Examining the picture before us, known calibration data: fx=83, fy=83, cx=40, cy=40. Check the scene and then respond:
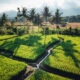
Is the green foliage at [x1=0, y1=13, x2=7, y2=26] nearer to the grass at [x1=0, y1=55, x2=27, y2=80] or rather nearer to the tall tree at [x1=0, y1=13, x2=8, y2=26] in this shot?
the tall tree at [x1=0, y1=13, x2=8, y2=26]

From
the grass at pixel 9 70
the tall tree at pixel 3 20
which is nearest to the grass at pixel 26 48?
the grass at pixel 9 70

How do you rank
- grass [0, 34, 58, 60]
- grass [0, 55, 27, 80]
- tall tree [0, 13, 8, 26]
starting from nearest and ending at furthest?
grass [0, 55, 27, 80] < grass [0, 34, 58, 60] < tall tree [0, 13, 8, 26]

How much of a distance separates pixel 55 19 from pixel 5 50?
26715 mm

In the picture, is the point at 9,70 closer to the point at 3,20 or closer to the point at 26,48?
the point at 26,48

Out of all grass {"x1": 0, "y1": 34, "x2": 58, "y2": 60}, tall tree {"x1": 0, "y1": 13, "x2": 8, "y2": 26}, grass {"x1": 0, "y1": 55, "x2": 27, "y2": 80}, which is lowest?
grass {"x1": 0, "y1": 55, "x2": 27, "y2": 80}

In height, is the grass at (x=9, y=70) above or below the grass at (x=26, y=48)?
below

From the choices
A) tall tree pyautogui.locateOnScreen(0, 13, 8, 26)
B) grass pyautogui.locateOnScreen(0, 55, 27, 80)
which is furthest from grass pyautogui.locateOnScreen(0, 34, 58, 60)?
tall tree pyautogui.locateOnScreen(0, 13, 8, 26)

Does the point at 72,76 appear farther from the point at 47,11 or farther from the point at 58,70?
the point at 47,11

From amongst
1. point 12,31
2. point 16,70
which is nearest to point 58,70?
point 16,70

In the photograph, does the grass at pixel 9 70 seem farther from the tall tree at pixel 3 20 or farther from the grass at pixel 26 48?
the tall tree at pixel 3 20

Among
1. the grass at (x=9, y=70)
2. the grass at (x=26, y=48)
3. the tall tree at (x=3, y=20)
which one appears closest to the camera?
the grass at (x=9, y=70)

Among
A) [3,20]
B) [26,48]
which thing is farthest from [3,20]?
[26,48]

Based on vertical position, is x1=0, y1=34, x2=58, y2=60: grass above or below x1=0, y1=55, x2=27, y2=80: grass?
above

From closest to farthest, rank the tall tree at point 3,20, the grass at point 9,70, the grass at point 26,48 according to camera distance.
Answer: the grass at point 9,70
the grass at point 26,48
the tall tree at point 3,20
